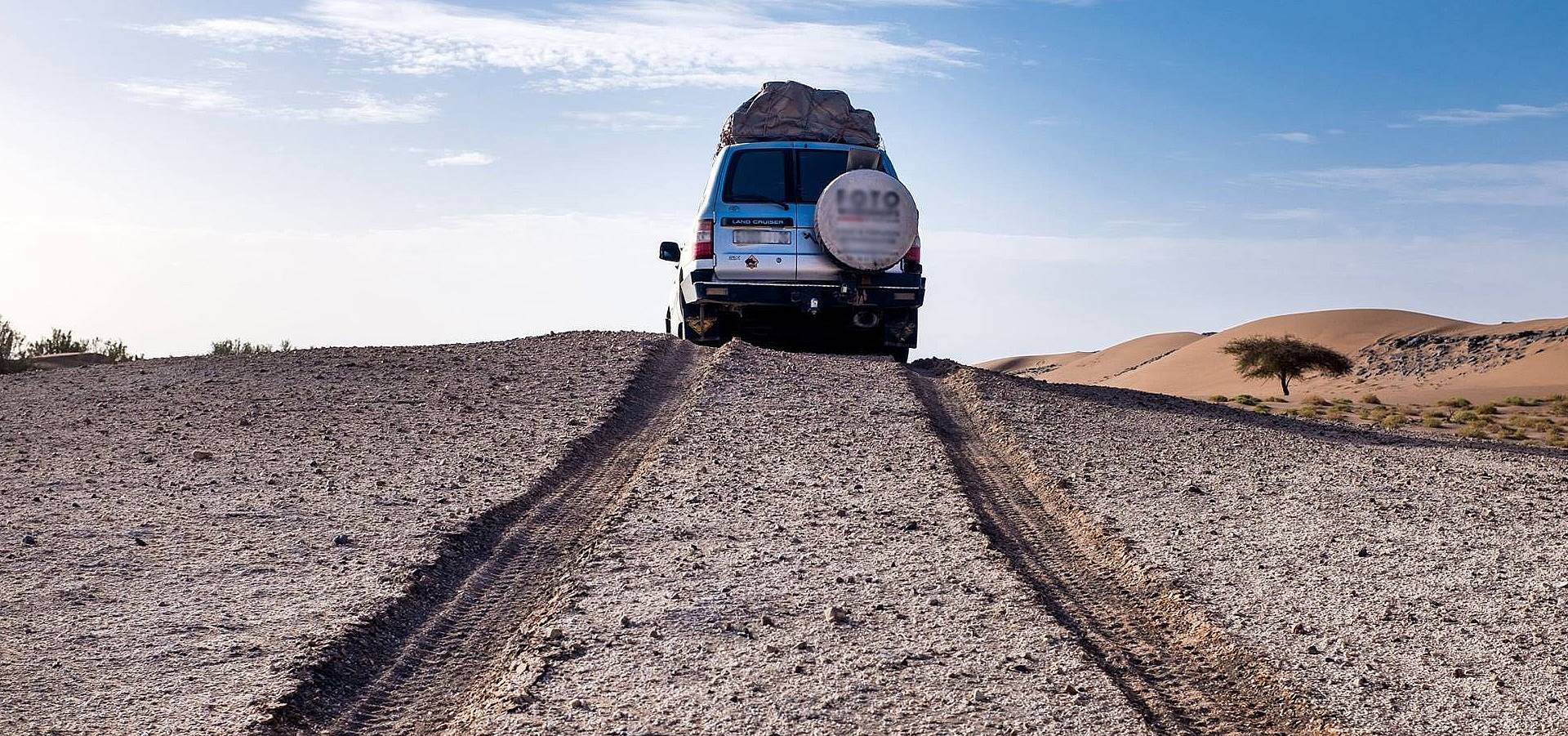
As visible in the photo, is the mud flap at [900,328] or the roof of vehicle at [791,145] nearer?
the roof of vehicle at [791,145]

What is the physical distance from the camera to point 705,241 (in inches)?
527

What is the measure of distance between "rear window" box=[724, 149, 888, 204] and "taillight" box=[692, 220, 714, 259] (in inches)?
12.6

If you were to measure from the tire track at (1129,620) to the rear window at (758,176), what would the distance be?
4.88 meters

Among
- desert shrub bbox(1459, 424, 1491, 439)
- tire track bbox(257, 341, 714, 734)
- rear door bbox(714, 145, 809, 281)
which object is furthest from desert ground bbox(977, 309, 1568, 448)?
tire track bbox(257, 341, 714, 734)

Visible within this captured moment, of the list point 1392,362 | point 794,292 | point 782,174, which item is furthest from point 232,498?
point 1392,362

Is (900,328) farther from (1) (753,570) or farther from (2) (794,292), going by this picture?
(1) (753,570)

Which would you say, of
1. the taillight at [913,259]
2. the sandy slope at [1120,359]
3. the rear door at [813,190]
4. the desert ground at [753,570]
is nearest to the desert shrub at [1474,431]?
the desert ground at [753,570]

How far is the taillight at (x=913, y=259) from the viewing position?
45.0 feet

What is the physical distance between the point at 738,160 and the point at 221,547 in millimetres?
7742

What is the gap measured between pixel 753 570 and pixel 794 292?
7129 mm

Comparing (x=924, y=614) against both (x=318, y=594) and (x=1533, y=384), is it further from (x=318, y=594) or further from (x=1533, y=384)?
(x=1533, y=384)

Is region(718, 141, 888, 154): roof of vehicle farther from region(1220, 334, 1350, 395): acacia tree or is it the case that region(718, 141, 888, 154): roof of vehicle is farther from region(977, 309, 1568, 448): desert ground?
region(1220, 334, 1350, 395): acacia tree

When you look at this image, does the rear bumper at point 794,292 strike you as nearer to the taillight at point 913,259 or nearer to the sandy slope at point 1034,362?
the taillight at point 913,259

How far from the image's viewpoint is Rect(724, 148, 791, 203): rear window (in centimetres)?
1355
